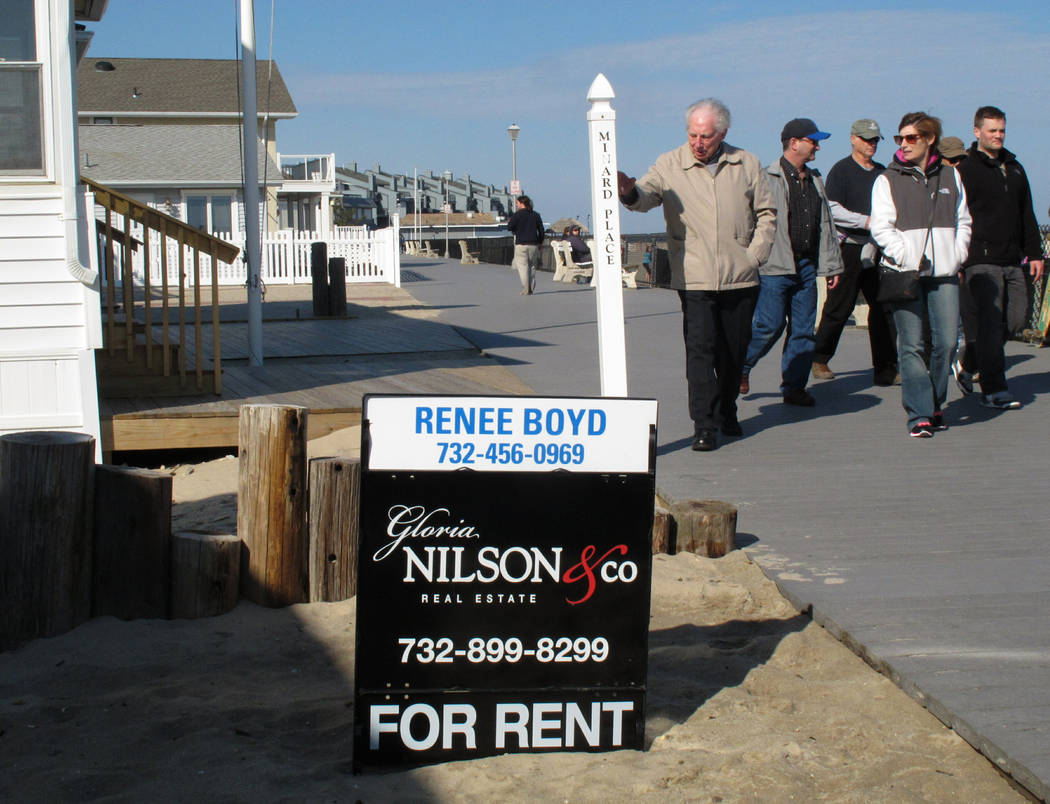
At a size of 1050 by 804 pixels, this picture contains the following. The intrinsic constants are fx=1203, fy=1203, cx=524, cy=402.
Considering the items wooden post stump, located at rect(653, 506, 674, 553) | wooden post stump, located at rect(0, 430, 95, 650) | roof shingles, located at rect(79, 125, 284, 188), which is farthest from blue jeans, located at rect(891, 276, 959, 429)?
roof shingles, located at rect(79, 125, 284, 188)

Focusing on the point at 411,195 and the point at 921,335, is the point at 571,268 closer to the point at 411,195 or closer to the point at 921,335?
the point at 921,335

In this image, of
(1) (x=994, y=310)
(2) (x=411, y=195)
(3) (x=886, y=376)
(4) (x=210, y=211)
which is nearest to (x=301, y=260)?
(4) (x=210, y=211)

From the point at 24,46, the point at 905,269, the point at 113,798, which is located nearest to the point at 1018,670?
the point at 113,798

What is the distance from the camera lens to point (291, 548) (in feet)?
16.3

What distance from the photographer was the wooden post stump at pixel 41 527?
456 cm

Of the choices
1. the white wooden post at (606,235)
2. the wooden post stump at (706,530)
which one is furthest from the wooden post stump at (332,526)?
the wooden post stump at (706,530)

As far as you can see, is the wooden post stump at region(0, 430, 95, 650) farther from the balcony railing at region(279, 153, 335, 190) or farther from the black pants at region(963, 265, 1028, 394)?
the balcony railing at region(279, 153, 335, 190)

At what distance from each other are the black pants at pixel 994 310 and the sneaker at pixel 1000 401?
36mm

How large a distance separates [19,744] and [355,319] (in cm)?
1413

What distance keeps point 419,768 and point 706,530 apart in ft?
7.53

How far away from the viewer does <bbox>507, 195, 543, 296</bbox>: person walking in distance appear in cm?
2242

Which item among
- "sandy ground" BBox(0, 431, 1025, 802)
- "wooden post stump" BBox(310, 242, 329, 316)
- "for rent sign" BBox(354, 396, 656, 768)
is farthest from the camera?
"wooden post stump" BBox(310, 242, 329, 316)

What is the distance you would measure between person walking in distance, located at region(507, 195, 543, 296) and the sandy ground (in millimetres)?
17825

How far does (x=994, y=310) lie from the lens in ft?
28.8
